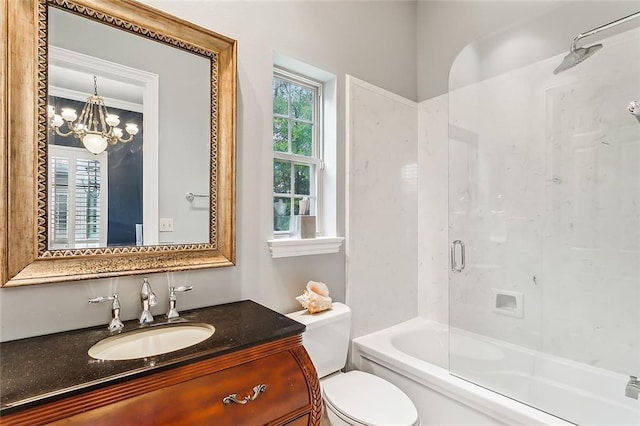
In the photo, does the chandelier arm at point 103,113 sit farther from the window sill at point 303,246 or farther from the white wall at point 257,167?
the window sill at point 303,246

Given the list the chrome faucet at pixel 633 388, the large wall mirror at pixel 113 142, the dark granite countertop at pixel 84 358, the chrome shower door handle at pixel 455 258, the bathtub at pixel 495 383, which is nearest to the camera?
the dark granite countertop at pixel 84 358

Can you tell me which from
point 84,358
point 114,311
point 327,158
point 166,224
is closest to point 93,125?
point 166,224

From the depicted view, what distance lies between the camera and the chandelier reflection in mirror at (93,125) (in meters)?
1.08

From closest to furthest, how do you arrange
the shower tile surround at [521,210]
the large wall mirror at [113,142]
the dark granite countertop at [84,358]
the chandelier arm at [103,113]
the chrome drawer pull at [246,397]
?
the dark granite countertop at [84,358] → the chrome drawer pull at [246,397] → the large wall mirror at [113,142] → the chandelier arm at [103,113] → the shower tile surround at [521,210]

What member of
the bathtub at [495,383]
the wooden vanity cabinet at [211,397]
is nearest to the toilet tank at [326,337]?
the bathtub at [495,383]

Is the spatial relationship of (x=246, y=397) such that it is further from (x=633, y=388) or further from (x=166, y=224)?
(x=633, y=388)

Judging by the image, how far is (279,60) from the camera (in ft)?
5.66

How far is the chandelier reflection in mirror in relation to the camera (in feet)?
3.54

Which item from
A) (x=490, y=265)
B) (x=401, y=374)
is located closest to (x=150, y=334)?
(x=401, y=374)

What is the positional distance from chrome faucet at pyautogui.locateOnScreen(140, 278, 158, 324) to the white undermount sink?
4 cm

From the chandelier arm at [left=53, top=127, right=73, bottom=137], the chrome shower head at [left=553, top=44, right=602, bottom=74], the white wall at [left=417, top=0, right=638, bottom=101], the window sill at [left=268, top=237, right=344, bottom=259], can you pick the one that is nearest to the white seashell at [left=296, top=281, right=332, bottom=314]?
the window sill at [left=268, top=237, right=344, bottom=259]

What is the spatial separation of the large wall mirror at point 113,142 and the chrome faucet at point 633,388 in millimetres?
2013

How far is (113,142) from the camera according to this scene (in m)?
1.19

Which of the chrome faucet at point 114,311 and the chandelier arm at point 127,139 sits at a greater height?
the chandelier arm at point 127,139
